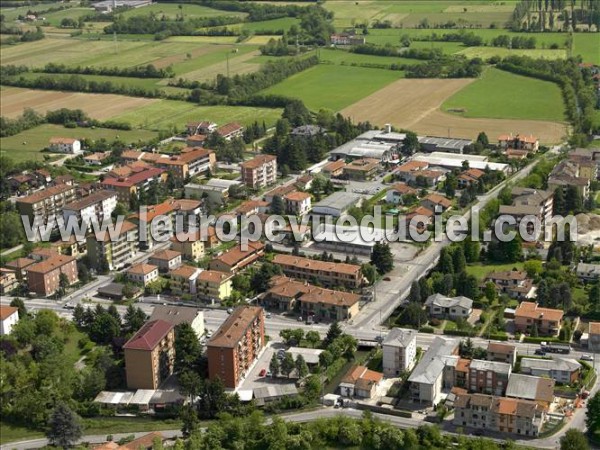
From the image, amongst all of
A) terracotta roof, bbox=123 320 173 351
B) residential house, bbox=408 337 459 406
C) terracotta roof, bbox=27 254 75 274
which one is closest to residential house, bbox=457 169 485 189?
residential house, bbox=408 337 459 406

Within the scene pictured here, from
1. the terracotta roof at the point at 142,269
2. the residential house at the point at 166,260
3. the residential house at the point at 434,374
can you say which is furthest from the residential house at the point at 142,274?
the residential house at the point at 434,374

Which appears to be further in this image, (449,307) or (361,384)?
(449,307)

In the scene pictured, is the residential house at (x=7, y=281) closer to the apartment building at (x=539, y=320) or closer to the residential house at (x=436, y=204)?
the residential house at (x=436, y=204)

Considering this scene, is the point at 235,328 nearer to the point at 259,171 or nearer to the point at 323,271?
the point at 323,271

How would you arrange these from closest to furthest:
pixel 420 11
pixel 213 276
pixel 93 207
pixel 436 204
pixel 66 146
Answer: pixel 213 276
pixel 436 204
pixel 93 207
pixel 66 146
pixel 420 11

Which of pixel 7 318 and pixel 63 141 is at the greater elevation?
pixel 63 141

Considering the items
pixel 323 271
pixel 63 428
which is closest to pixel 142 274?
pixel 323 271

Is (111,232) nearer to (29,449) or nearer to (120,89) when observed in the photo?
(29,449)
